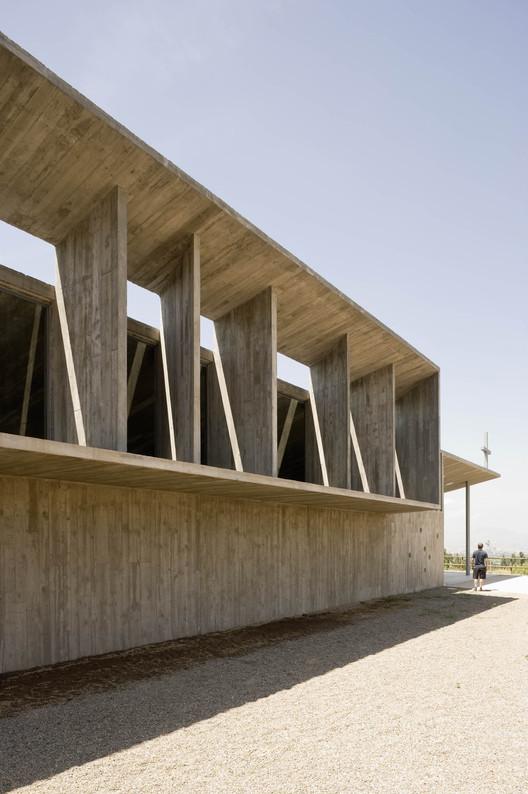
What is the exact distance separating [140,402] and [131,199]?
3.68 meters

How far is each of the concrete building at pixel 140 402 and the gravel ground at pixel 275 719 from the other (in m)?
1.00

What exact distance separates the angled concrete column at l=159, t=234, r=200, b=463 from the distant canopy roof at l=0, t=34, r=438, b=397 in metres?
0.35

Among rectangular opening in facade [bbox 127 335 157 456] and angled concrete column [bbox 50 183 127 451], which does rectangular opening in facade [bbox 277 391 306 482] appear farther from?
angled concrete column [bbox 50 183 127 451]

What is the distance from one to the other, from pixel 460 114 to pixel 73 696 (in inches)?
358

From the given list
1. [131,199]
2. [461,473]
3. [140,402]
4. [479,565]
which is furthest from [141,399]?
[461,473]

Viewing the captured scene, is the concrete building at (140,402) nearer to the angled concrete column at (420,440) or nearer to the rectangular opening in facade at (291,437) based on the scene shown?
the rectangular opening in facade at (291,437)

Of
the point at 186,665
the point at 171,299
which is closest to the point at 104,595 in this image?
the point at 186,665

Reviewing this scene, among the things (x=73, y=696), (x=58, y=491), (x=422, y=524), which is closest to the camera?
(x=73, y=696)

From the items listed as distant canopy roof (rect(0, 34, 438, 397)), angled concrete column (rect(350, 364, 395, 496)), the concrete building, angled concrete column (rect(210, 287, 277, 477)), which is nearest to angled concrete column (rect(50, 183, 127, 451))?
the concrete building

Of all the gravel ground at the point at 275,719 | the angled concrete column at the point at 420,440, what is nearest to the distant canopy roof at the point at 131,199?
the gravel ground at the point at 275,719

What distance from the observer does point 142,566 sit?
977 centimetres

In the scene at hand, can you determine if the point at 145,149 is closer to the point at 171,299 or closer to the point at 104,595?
the point at 171,299

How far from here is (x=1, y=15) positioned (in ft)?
23.0

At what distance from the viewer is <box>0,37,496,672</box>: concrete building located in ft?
25.7
